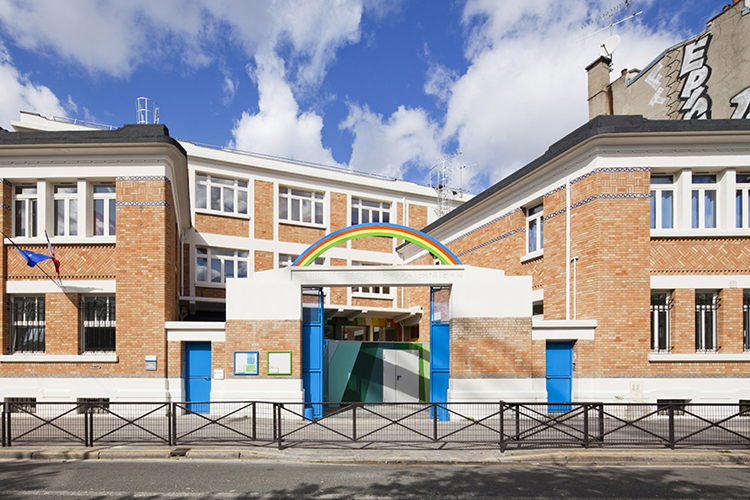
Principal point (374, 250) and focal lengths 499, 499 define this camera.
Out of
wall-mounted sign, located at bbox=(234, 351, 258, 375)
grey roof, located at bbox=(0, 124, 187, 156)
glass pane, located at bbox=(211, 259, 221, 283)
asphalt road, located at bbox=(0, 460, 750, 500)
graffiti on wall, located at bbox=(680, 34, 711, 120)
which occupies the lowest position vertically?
asphalt road, located at bbox=(0, 460, 750, 500)

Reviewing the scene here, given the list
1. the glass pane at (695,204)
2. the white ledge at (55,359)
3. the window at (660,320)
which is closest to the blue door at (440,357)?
the window at (660,320)

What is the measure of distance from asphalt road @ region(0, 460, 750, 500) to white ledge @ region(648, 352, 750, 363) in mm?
4518

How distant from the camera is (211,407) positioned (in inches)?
504

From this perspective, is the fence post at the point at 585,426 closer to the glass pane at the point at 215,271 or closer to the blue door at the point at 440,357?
the blue door at the point at 440,357

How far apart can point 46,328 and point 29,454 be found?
5.46 meters

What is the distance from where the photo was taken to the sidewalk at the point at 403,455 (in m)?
8.70

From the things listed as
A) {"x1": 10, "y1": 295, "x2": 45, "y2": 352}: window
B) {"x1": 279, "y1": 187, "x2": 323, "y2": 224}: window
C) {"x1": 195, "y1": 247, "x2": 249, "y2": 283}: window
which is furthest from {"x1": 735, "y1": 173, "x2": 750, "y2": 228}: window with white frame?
{"x1": 10, "y1": 295, "x2": 45, "y2": 352}: window

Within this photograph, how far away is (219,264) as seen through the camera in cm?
2297

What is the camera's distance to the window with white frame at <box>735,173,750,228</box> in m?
13.3

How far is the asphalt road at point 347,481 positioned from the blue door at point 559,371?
501 centimetres

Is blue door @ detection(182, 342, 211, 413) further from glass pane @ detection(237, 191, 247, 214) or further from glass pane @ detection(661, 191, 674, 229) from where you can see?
glass pane @ detection(661, 191, 674, 229)

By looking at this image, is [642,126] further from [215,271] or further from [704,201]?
[215,271]

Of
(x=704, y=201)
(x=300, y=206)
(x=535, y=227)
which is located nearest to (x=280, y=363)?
(x=535, y=227)

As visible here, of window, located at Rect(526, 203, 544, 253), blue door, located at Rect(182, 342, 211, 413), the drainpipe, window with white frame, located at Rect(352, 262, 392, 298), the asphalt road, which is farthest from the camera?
window with white frame, located at Rect(352, 262, 392, 298)
